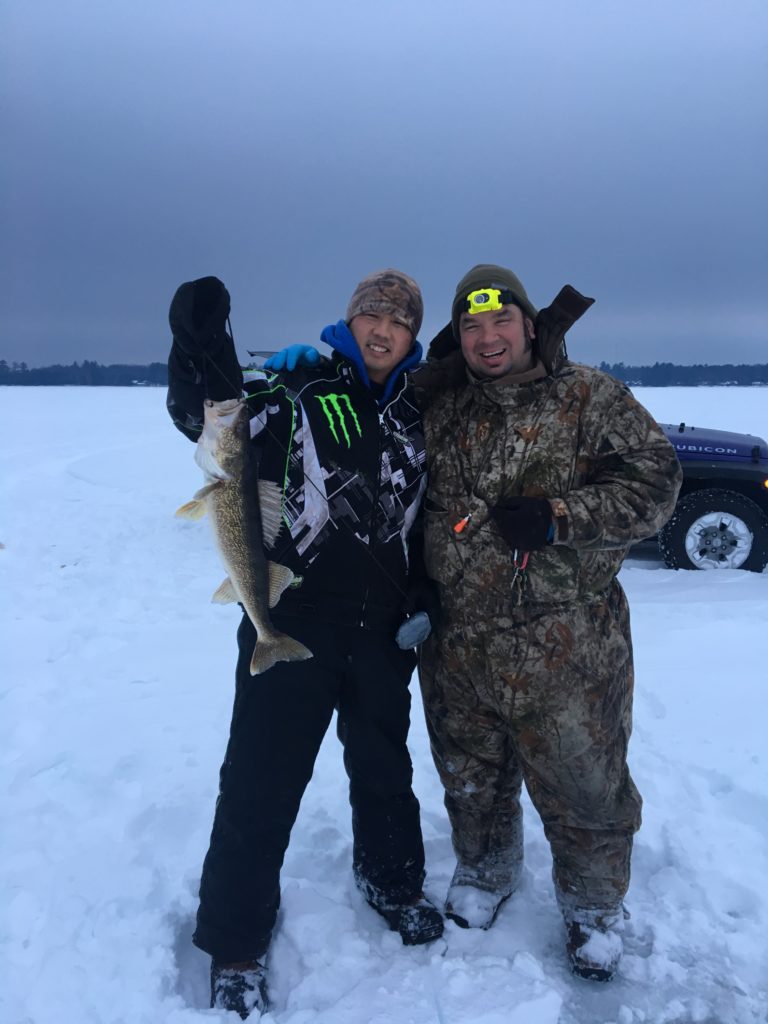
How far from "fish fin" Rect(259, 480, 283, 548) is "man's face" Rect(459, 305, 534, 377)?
36.4 inches

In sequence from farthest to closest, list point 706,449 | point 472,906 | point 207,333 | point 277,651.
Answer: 1. point 706,449
2. point 472,906
3. point 277,651
4. point 207,333

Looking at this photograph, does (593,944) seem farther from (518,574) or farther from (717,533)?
(717,533)

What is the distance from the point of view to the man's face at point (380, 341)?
273cm

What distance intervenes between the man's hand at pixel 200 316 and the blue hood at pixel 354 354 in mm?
464

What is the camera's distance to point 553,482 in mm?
2590

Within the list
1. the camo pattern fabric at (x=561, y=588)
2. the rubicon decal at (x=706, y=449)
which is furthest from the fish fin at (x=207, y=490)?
the rubicon decal at (x=706, y=449)

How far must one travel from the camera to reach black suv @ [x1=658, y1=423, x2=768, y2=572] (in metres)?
6.86

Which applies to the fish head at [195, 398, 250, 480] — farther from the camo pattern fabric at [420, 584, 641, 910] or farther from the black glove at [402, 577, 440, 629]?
the camo pattern fabric at [420, 584, 641, 910]

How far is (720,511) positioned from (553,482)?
16.8 ft

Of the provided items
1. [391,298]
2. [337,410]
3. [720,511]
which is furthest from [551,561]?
A: [720,511]

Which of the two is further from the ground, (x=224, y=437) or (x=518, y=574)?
(x=224, y=437)

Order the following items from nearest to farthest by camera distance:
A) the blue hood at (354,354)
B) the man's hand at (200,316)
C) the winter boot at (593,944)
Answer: the man's hand at (200,316), the winter boot at (593,944), the blue hood at (354,354)

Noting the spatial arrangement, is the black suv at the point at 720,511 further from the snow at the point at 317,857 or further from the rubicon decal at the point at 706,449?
the snow at the point at 317,857

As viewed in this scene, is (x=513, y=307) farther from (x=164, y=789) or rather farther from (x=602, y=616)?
(x=164, y=789)
